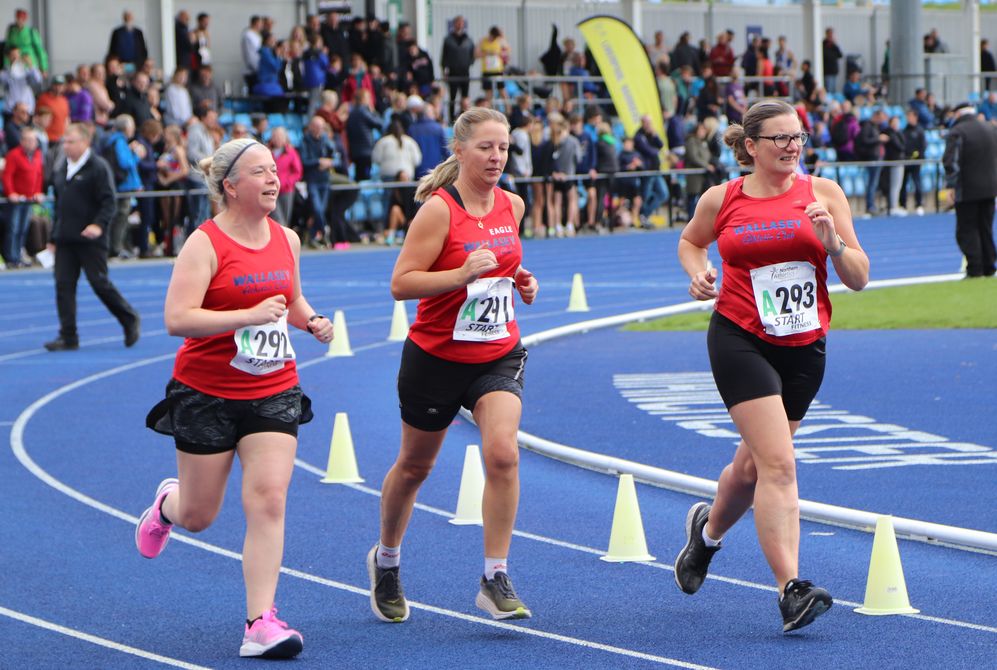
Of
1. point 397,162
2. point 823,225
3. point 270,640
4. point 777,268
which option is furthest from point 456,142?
point 397,162

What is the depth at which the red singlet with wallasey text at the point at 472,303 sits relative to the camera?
255 inches

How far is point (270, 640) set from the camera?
19.4ft

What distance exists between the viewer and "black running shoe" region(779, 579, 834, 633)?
235 inches

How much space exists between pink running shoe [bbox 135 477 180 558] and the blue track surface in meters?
0.26

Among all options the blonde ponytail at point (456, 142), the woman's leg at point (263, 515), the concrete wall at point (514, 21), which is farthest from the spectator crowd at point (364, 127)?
the woman's leg at point (263, 515)

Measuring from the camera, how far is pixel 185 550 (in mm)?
8008

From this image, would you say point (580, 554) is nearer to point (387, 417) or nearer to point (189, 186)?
point (387, 417)

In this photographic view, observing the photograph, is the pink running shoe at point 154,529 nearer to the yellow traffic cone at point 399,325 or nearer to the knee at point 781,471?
the knee at point 781,471

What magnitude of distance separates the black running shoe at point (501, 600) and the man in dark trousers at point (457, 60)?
27.1 m

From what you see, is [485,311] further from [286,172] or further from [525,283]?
[286,172]

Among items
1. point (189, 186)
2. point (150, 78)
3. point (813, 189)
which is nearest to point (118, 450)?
point (813, 189)

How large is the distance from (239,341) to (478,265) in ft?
2.93

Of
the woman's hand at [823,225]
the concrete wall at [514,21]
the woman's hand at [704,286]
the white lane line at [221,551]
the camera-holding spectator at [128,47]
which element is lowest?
the white lane line at [221,551]

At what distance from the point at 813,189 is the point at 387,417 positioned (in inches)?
240
